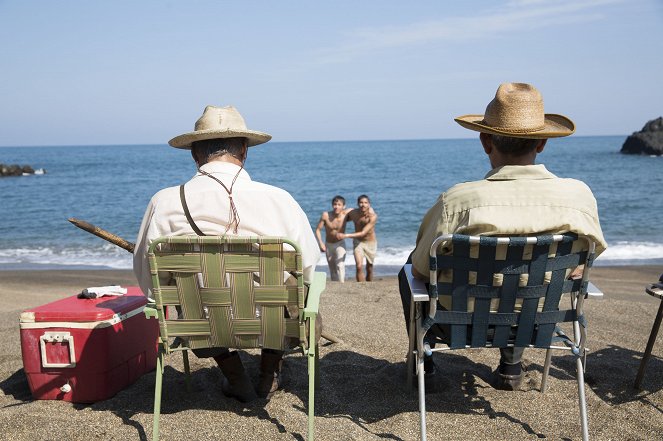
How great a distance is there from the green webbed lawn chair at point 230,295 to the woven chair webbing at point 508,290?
23.1 inches

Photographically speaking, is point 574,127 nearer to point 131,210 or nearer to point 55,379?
point 55,379

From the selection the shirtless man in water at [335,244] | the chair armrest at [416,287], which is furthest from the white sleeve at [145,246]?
the shirtless man in water at [335,244]

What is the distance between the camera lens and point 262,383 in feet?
10.8

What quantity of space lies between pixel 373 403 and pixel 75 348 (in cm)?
154

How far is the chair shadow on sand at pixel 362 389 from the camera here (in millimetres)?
3109

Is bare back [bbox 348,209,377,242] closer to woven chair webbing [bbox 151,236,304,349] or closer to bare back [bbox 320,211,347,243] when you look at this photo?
bare back [bbox 320,211,347,243]

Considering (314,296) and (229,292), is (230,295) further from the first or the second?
(314,296)

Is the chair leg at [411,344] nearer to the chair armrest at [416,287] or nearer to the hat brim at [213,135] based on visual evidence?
the chair armrest at [416,287]

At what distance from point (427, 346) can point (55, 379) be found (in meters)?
A: 1.95

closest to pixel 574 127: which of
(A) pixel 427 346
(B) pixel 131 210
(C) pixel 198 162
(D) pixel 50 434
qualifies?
(A) pixel 427 346

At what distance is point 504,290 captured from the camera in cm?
260

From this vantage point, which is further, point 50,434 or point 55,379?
point 55,379

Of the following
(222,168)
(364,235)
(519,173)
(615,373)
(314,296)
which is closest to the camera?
(519,173)

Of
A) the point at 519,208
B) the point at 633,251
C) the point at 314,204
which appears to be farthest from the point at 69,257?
the point at 314,204
